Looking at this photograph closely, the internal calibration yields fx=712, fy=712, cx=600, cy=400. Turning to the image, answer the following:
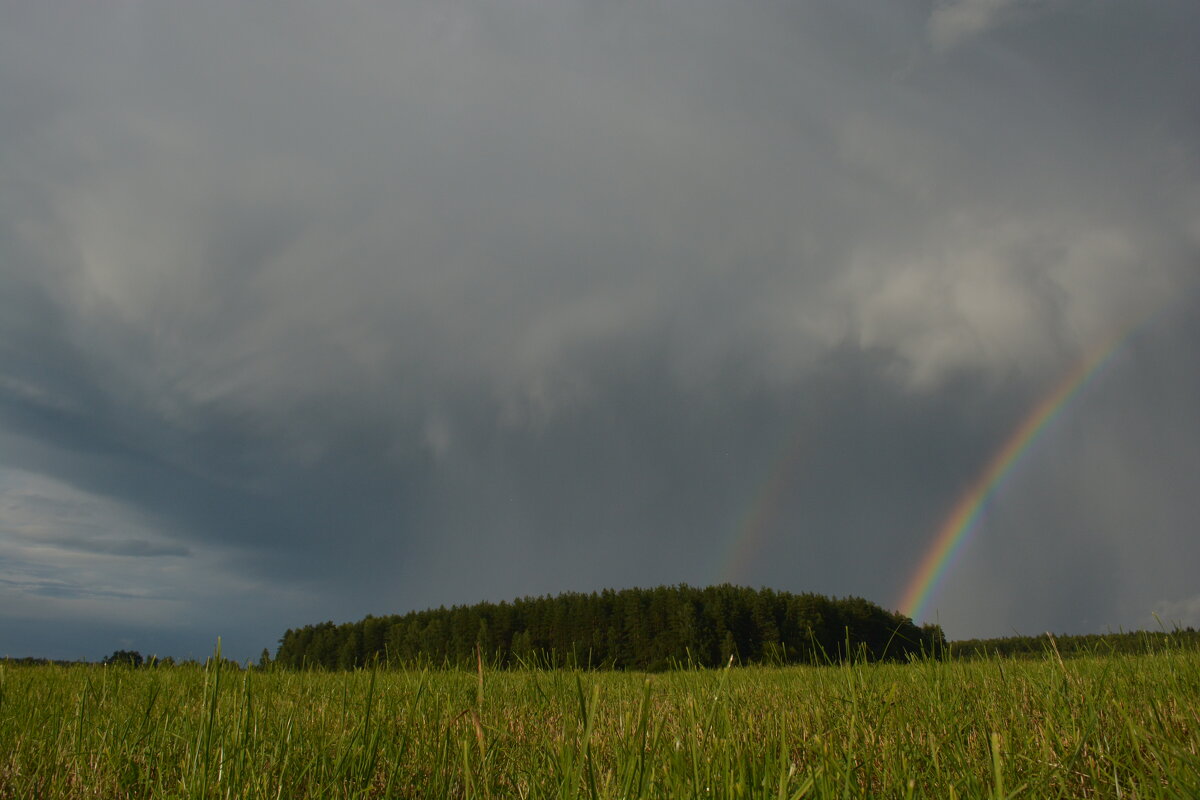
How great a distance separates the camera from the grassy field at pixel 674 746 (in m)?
2.42

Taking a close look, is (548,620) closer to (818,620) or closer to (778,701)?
(818,620)

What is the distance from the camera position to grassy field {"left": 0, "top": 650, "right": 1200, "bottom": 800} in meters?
2.42

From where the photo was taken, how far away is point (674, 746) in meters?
2.85

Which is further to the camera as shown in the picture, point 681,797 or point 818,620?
point 818,620

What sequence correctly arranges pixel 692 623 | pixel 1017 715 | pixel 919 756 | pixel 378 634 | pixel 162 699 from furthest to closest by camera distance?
pixel 378 634 → pixel 692 623 → pixel 162 699 → pixel 1017 715 → pixel 919 756

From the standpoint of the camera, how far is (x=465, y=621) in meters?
73.9

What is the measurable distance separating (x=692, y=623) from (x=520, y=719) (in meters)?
66.2

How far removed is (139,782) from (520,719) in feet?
7.62

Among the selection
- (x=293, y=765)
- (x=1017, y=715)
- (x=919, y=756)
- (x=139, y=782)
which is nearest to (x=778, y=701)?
(x=1017, y=715)

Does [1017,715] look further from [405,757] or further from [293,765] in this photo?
[293,765]

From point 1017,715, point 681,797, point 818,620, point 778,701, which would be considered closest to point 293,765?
point 681,797

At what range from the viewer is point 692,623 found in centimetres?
6769

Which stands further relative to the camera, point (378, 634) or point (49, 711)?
point (378, 634)

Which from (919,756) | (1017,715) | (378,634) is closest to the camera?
(919,756)
